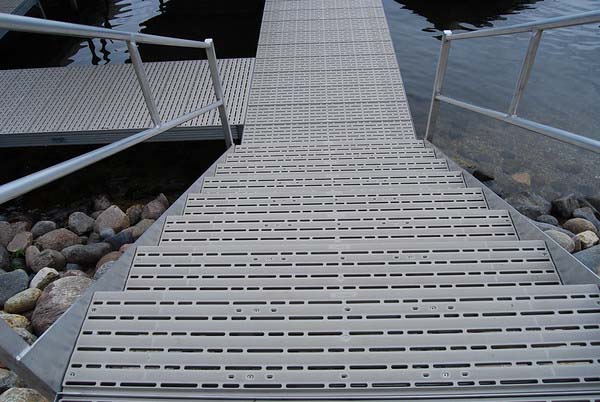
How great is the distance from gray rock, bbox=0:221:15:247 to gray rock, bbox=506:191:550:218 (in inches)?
222

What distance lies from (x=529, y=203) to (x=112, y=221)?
4.87 metres

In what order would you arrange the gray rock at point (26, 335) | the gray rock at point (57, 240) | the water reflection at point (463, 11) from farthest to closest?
1. the water reflection at point (463, 11)
2. the gray rock at point (57, 240)
3. the gray rock at point (26, 335)

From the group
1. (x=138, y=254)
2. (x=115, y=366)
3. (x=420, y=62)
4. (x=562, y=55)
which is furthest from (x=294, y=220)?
(x=562, y=55)

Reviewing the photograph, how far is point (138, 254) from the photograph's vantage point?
73.0 inches

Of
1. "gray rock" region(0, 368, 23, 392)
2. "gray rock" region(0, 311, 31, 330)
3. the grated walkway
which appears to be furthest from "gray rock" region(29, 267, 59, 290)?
the grated walkway

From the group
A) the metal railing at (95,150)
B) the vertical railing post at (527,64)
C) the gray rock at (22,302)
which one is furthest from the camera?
the gray rock at (22,302)

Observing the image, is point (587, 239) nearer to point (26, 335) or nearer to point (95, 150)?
point (95, 150)

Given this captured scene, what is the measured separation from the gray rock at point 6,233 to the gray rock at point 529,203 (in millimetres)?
5649

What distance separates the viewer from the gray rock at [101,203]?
5.18 meters

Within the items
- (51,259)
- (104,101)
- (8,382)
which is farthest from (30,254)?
(104,101)

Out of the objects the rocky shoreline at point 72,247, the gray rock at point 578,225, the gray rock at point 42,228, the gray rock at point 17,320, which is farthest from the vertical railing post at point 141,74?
the gray rock at point 578,225

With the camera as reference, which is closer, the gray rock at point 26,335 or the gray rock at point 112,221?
the gray rock at point 26,335

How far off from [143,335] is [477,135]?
20.9 ft

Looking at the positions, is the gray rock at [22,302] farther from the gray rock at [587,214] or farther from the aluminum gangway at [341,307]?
the gray rock at [587,214]
